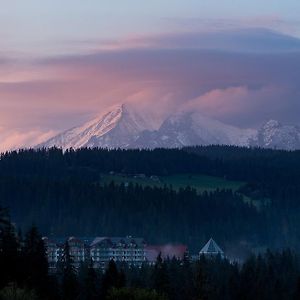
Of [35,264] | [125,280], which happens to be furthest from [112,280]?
[125,280]

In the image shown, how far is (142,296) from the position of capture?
4195 inches

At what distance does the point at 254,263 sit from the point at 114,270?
63.5 meters

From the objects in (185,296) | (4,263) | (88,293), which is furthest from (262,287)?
(4,263)

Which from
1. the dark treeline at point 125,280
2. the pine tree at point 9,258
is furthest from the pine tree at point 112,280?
the pine tree at point 9,258

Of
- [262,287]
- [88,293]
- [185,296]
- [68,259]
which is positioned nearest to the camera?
[88,293]

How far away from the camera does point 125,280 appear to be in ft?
450

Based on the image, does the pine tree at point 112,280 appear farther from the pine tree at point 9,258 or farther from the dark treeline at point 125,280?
the pine tree at point 9,258

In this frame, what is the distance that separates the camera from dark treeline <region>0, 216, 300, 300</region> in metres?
113

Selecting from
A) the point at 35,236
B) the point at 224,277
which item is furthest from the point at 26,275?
the point at 224,277

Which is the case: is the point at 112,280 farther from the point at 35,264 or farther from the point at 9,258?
the point at 9,258

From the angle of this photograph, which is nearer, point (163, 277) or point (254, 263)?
point (163, 277)

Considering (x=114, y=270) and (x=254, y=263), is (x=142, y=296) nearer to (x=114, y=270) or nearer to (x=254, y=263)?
(x=114, y=270)

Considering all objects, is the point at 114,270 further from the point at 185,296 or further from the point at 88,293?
the point at 185,296

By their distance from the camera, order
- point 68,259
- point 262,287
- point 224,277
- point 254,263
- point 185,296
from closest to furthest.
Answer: point 68,259, point 185,296, point 262,287, point 224,277, point 254,263
